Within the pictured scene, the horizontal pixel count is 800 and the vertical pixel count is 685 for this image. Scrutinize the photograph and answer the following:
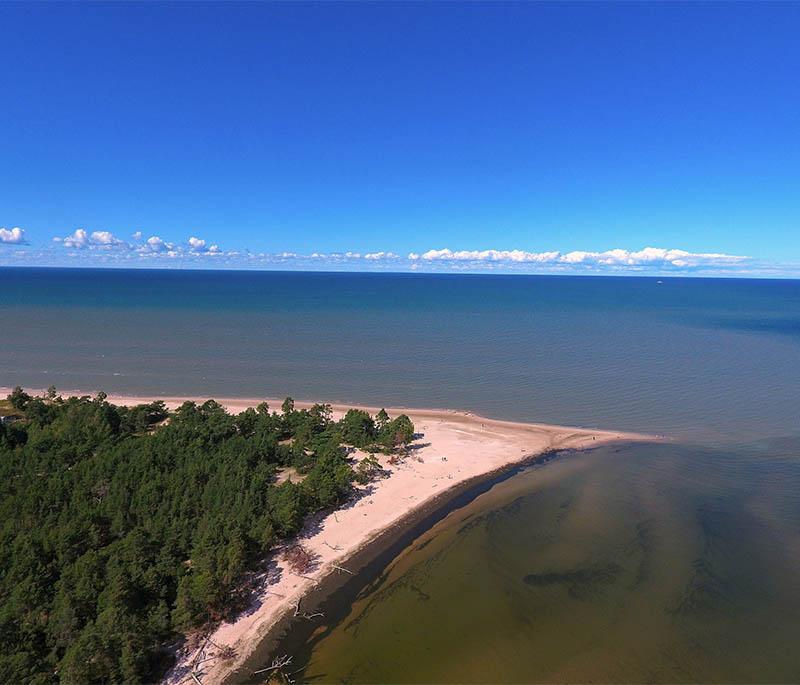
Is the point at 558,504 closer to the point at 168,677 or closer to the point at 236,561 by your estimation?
the point at 236,561

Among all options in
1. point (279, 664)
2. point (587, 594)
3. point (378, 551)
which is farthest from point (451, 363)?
point (279, 664)

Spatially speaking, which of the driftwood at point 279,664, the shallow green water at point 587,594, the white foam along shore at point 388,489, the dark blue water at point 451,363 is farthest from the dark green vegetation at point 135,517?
the dark blue water at point 451,363

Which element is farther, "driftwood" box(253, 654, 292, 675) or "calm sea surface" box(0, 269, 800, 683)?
"calm sea surface" box(0, 269, 800, 683)

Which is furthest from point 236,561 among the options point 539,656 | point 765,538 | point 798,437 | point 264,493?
point 798,437

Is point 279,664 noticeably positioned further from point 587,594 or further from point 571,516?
point 571,516

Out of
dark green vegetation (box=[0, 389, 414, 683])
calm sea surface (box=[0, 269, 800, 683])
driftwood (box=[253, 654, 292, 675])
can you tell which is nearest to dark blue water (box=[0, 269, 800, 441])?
calm sea surface (box=[0, 269, 800, 683])

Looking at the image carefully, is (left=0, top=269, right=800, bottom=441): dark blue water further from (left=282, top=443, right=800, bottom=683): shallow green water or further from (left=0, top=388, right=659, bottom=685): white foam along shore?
(left=282, top=443, right=800, bottom=683): shallow green water

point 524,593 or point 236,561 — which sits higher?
point 236,561
